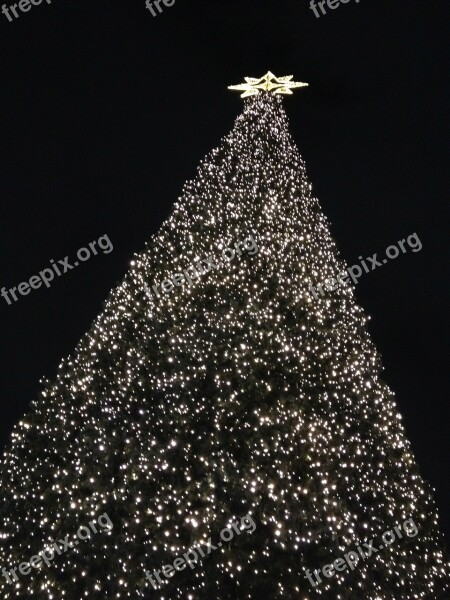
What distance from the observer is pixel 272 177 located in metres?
3.66

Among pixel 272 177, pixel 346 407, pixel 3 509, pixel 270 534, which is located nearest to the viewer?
pixel 270 534

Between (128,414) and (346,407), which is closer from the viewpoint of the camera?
(128,414)

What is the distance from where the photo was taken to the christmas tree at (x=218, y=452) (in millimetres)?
2365

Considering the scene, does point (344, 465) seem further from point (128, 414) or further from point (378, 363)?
point (128, 414)

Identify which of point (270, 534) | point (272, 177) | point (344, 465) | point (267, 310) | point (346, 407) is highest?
point (272, 177)

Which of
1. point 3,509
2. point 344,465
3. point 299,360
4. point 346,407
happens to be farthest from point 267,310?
A: point 3,509

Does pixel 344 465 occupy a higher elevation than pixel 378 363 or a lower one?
lower

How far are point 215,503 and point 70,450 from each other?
0.82m

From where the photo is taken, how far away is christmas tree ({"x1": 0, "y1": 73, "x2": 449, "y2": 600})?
2365mm

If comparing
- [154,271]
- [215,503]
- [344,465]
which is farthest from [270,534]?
[154,271]

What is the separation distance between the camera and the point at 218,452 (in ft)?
8.41

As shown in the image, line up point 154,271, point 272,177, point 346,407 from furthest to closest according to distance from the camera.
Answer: point 272,177
point 154,271
point 346,407

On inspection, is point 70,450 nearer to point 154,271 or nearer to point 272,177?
point 154,271

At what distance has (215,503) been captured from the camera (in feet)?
8.05
